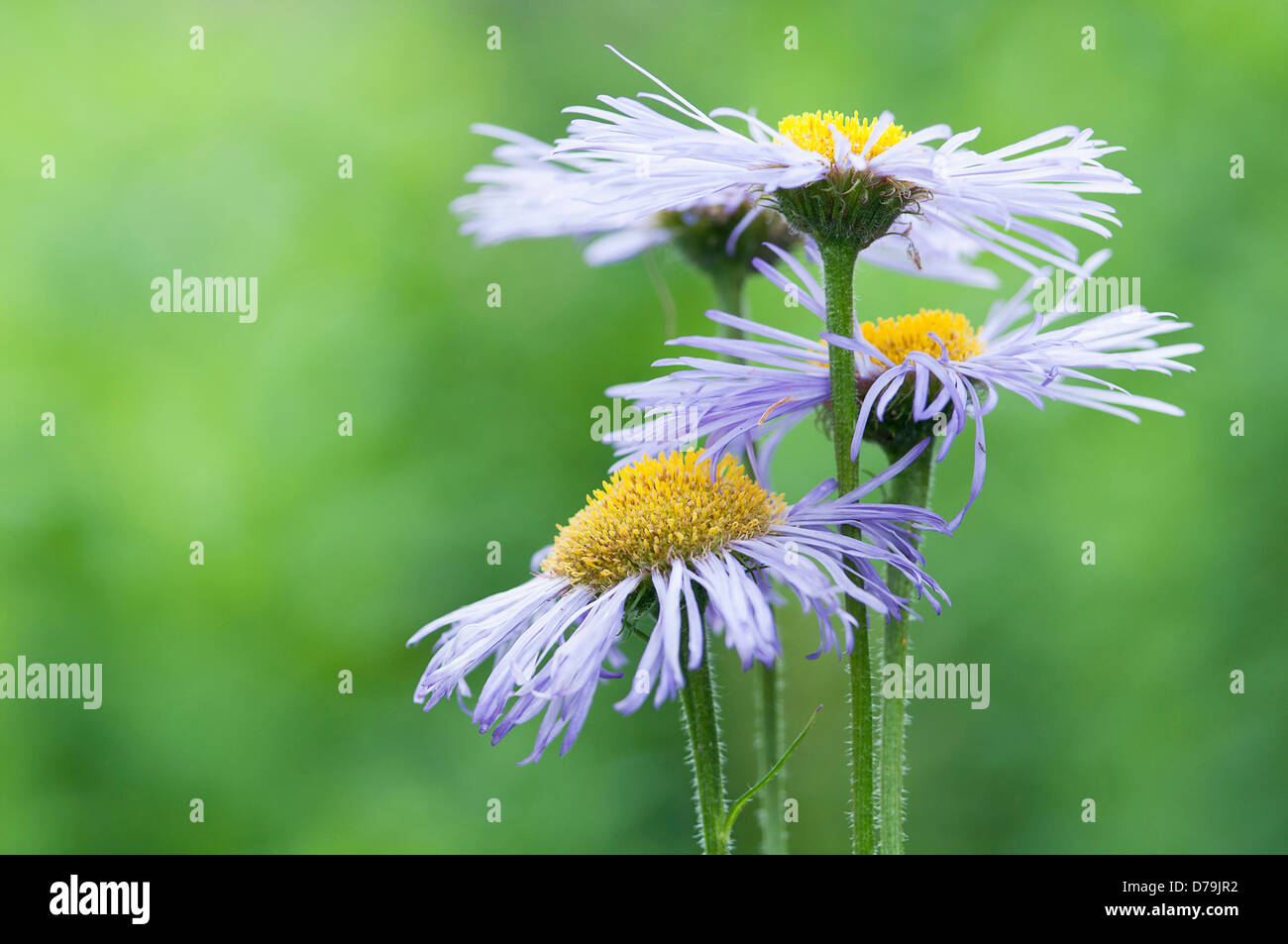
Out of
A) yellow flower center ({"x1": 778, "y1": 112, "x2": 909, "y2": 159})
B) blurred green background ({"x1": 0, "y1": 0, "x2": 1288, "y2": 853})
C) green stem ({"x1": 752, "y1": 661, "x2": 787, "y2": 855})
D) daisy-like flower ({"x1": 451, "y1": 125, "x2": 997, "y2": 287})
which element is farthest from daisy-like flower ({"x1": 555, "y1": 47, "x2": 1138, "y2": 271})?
blurred green background ({"x1": 0, "y1": 0, "x2": 1288, "y2": 853})

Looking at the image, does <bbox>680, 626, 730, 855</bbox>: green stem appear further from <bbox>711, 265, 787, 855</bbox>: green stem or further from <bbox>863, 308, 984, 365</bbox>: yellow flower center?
<bbox>863, 308, 984, 365</bbox>: yellow flower center

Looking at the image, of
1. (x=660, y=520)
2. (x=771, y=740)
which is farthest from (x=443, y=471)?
(x=660, y=520)

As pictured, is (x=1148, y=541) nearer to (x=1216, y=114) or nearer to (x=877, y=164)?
(x=1216, y=114)

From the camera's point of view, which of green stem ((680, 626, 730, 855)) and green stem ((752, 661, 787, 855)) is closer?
green stem ((680, 626, 730, 855))

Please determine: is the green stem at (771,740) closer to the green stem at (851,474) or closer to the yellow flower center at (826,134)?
the green stem at (851,474)

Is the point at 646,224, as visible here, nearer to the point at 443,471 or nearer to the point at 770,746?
the point at 770,746
